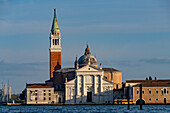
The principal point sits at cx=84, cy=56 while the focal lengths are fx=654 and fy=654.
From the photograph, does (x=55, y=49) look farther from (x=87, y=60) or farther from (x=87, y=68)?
(x=87, y=68)

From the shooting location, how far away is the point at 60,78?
6703 inches

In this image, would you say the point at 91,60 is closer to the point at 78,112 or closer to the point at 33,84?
the point at 33,84

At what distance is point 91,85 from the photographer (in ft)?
535

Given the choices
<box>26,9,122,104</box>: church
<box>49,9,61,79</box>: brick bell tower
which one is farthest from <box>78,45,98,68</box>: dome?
<box>49,9,61,79</box>: brick bell tower

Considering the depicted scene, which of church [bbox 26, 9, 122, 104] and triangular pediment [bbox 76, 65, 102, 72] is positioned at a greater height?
triangular pediment [bbox 76, 65, 102, 72]

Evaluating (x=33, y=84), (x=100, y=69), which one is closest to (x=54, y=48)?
(x=33, y=84)

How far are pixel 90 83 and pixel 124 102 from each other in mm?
9910

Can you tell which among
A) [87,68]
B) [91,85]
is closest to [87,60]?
[87,68]

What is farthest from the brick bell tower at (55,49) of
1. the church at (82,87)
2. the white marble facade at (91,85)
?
the white marble facade at (91,85)

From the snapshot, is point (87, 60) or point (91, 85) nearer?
point (91, 85)

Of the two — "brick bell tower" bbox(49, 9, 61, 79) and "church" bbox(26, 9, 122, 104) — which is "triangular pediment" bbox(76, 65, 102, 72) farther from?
"brick bell tower" bbox(49, 9, 61, 79)

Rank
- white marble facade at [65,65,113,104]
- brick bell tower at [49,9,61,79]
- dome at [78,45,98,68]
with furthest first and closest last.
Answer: brick bell tower at [49,9,61,79]
dome at [78,45,98,68]
white marble facade at [65,65,113,104]

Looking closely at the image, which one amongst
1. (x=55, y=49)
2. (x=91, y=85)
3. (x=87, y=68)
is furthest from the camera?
(x=55, y=49)

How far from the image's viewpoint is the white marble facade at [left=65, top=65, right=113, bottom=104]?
162 metres
